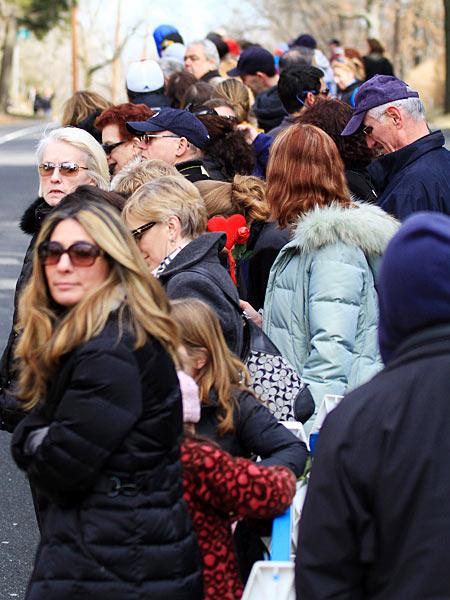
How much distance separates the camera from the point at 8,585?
5.47 metres

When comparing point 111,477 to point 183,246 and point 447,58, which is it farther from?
point 447,58

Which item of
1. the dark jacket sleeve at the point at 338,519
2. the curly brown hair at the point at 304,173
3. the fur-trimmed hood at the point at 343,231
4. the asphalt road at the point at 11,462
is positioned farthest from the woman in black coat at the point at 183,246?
the dark jacket sleeve at the point at 338,519

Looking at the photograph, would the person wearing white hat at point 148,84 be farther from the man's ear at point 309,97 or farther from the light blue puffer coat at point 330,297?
the light blue puffer coat at point 330,297

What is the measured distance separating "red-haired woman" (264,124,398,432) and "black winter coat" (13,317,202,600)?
1537 millimetres

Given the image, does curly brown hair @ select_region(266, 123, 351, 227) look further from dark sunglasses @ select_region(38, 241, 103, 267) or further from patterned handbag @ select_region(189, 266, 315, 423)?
dark sunglasses @ select_region(38, 241, 103, 267)

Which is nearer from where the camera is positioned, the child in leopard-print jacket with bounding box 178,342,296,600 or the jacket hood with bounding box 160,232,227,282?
the child in leopard-print jacket with bounding box 178,342,296,600

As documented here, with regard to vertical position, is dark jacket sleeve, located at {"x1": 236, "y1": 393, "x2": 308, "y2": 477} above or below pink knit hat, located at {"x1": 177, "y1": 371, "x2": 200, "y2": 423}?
below

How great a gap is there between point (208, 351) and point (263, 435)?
0.32 metres

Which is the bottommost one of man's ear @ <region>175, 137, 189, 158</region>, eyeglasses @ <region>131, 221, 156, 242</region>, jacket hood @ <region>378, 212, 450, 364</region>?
man's ear @ <region>175, 137, 189, 158</region>

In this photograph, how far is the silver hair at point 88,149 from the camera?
212 inches

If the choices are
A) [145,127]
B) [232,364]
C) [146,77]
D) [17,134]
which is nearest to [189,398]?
[232,364]

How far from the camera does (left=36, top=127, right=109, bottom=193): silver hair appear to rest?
5391 millimetres

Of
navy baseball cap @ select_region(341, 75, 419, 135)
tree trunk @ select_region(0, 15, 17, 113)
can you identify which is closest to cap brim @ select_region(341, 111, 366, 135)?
navy baseball cap @ select_region(341, 75, 419, 135)

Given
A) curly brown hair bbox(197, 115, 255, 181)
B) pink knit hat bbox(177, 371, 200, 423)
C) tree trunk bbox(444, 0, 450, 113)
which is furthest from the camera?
tree trunk bbox(444, 0, 450, 113)
